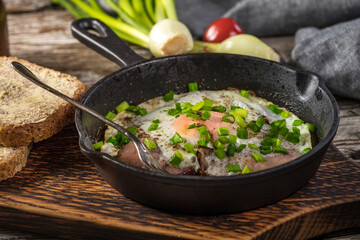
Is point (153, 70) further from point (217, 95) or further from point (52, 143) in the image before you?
point (52, 143)

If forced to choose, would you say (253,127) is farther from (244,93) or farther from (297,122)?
(244,93)

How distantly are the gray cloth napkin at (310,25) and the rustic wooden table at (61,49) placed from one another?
0.59 ft

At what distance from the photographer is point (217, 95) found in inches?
126

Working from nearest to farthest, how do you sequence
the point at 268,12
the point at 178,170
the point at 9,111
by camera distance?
1. the point at 178,170
2. the point at 9,111
3. the point at 268,12

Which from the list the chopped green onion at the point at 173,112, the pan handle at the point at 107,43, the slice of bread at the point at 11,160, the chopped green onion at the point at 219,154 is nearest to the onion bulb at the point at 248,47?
the pan handle at the point at 107,43

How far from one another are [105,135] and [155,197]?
73 cm

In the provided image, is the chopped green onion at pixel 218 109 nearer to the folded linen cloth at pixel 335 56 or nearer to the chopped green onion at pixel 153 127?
the chopped green onion at pixel 153 127

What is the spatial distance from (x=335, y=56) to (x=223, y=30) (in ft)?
3.85

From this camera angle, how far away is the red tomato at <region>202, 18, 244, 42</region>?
4570 millimetres

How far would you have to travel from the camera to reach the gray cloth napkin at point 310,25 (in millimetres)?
3838

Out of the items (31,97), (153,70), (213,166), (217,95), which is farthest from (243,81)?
(31,97)

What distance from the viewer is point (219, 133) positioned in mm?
2586

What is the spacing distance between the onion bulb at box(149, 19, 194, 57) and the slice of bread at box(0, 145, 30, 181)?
1831mm

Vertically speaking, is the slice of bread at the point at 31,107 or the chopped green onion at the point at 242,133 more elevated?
the chopped green onion at the point at 242,133
